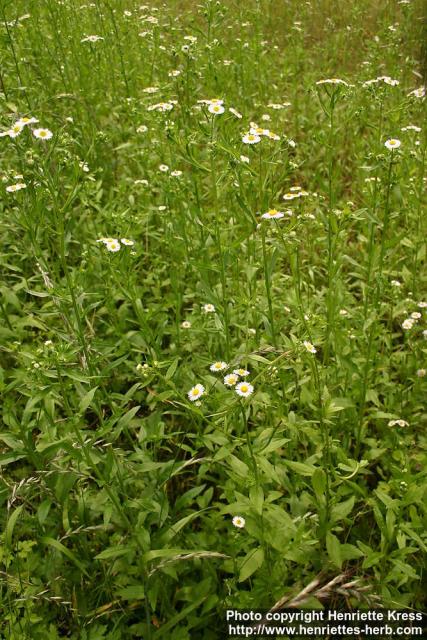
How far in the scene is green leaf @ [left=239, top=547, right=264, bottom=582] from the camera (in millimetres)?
2129

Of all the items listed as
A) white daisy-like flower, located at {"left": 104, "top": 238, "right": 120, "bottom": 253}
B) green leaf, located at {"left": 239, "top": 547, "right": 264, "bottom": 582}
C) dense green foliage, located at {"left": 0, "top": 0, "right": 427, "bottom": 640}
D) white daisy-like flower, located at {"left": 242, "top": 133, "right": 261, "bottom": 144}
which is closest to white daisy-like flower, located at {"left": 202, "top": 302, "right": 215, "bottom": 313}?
dense green foliage, located at {"left": 0, "top": 0, "right": 427, "bottom": 640}

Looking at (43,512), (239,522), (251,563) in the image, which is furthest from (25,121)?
(251,563)

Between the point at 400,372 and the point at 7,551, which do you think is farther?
the point at 400,372

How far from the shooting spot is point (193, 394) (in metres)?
2.38

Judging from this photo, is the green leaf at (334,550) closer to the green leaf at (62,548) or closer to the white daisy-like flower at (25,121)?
the green leaf at (62,548)

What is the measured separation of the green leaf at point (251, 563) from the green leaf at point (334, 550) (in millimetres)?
288

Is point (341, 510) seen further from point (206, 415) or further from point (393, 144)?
point (393, 144)

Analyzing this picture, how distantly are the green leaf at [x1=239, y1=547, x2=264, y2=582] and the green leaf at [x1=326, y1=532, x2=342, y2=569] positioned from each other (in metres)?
0.29

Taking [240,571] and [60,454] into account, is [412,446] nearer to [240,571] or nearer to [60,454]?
[240,571]

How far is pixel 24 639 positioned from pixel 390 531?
5.05 ft

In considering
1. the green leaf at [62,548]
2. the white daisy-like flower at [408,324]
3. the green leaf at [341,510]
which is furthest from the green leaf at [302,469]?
the white daisy-like flower at [408,324]

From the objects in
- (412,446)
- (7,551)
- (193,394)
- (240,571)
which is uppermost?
(193,394)

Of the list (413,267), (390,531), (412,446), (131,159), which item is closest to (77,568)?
(390,531)

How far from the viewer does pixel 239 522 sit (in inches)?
93.2
